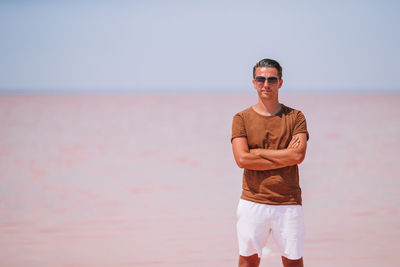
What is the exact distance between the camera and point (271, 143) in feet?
8.38

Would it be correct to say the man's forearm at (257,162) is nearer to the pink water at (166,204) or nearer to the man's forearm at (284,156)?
the man's forearm at (284,156)

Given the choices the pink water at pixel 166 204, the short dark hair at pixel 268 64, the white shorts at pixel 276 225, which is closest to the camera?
the white shorts at pixel 276 225

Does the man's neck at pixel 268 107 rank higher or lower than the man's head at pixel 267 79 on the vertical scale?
lower

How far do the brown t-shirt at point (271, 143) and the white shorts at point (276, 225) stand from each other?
1.5 inches

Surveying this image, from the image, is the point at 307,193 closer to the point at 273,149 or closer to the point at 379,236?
the point at 379,236

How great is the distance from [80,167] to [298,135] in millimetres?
7025

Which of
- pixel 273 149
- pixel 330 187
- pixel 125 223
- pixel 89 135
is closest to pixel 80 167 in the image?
pixel 125 223

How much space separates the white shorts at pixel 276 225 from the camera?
2.45 meters

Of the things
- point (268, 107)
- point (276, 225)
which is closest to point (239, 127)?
point (268, 107)

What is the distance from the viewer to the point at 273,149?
8.35ft

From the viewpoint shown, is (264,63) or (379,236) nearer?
(264,63)

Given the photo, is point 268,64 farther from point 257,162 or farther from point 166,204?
point 166,204

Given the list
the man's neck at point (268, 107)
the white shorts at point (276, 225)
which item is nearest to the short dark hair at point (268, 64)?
the man's neck at point (268, 107)

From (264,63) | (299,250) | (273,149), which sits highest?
(264,63)
